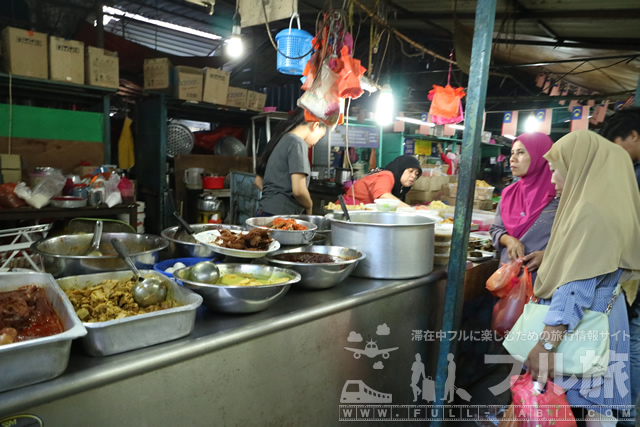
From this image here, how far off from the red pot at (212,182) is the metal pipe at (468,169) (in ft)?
17.6

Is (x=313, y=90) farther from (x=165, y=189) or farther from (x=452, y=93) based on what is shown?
(x=165, y=189)

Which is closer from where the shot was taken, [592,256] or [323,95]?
[592,256]

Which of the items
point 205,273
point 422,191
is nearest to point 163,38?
point 422,191

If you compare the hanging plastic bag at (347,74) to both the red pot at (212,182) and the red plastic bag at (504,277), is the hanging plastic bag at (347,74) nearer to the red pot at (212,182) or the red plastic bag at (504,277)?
the red plastic bag at (504,277)

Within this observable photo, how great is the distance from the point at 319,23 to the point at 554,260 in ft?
7.12

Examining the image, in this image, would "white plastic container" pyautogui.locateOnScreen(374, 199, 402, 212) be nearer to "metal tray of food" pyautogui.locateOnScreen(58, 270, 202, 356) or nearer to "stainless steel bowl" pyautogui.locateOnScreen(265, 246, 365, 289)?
"stainless steel bowl" pyautogui.locateOnScreen(265, 246, 365, 289)

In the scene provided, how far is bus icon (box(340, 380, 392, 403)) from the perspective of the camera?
6.10 feet

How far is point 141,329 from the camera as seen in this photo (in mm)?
1183

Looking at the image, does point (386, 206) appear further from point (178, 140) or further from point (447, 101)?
point (178, 140)

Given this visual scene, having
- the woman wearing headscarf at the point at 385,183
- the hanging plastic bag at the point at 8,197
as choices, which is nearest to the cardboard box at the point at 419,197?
the woman wearing headscarf at the point at 385,183

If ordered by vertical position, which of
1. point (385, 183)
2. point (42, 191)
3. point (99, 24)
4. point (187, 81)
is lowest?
point (42, 191)

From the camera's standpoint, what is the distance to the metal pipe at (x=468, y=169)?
1912 millimetres

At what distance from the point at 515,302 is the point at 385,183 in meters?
2.54

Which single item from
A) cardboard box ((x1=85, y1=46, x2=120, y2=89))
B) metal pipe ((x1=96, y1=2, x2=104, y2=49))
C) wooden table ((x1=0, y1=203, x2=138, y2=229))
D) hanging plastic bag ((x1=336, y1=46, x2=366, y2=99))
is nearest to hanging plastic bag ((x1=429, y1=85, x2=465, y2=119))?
hanging plastic bag ((x1=336, y1=46, x2=366, y2=99))
